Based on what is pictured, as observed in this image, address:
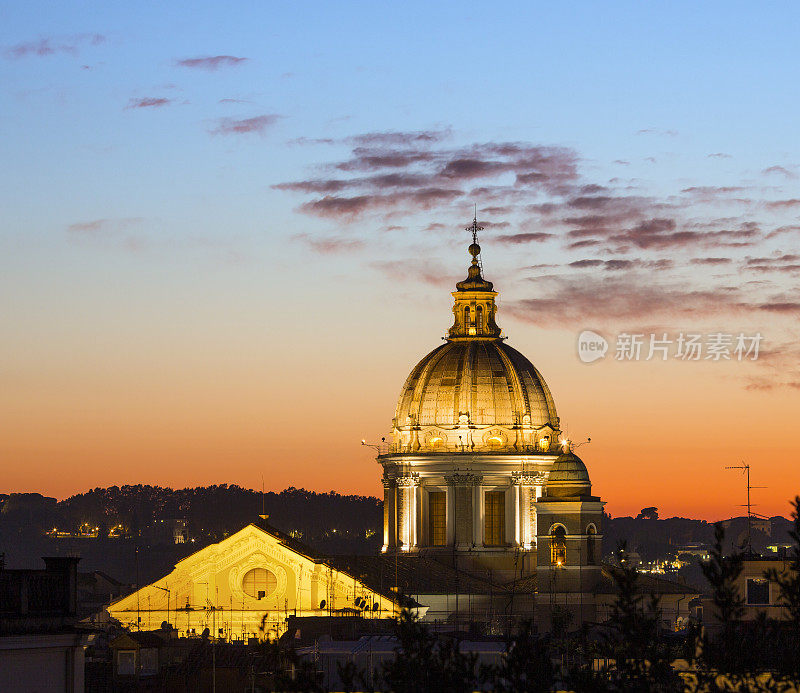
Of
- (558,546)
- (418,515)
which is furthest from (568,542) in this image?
(418,515)

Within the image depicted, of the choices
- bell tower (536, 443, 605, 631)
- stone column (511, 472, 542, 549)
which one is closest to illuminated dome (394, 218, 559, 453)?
stone column (511, 472, 542, 549)

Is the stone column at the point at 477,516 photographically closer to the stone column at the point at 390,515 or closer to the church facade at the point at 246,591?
the stone column at the point at 390,515

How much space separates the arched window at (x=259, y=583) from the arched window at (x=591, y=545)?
1612 cm

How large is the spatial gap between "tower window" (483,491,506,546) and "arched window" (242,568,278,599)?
1498 centimetres

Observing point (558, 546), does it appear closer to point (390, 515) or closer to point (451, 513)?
point (451, 513)

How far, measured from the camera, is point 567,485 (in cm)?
12131

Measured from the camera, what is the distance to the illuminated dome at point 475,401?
12925 cm

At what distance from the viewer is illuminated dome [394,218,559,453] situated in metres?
129

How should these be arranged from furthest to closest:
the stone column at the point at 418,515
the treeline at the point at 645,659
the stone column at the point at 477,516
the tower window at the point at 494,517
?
the stone column at the point at 418,515 < the tower window at the point at 494,517 < the stone column at the point at 477,516 < the treeline at the point at 645,659

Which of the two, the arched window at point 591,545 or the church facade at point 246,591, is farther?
the arched window at point 591,545

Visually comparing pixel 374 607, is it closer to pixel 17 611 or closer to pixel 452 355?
pixel 452 355

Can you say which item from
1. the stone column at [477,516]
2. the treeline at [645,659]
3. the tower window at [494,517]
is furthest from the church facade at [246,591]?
the treeline at [645,659]

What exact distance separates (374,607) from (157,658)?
23.6 metres

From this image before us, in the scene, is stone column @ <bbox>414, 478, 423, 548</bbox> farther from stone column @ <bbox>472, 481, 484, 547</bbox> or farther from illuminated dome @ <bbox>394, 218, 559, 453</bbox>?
stone column @ <bbox>472, 481, 484, 547</bbox>
